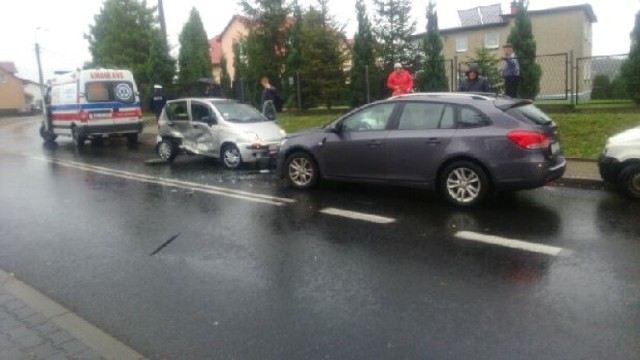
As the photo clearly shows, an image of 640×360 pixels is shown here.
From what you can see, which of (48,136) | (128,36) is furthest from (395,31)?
(128,36)

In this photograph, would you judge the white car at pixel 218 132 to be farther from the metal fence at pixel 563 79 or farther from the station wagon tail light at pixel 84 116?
the station wagon tail light at pixel 84 116

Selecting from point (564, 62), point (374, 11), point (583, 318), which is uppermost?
point (374, 11)

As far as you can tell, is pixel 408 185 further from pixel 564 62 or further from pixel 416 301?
pixel 564 62

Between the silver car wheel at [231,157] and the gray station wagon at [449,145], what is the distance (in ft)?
11.0

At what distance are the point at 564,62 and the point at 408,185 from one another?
10166 millimetres

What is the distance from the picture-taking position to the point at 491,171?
294 inches

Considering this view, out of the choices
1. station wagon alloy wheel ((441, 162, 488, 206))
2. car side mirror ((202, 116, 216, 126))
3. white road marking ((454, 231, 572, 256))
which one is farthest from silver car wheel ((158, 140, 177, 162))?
white road marking ((454, 231, 572, 256))

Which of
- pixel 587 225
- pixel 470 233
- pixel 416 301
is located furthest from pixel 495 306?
pixel 587 225

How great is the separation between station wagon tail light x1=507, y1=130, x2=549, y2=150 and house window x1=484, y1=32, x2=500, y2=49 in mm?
36419

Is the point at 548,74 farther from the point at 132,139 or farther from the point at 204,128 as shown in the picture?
the point at 132,139

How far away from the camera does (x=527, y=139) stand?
7.28m

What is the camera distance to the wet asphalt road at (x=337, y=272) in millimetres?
3910

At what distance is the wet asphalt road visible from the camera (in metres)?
3.91

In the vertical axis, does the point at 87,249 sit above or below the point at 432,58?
below
